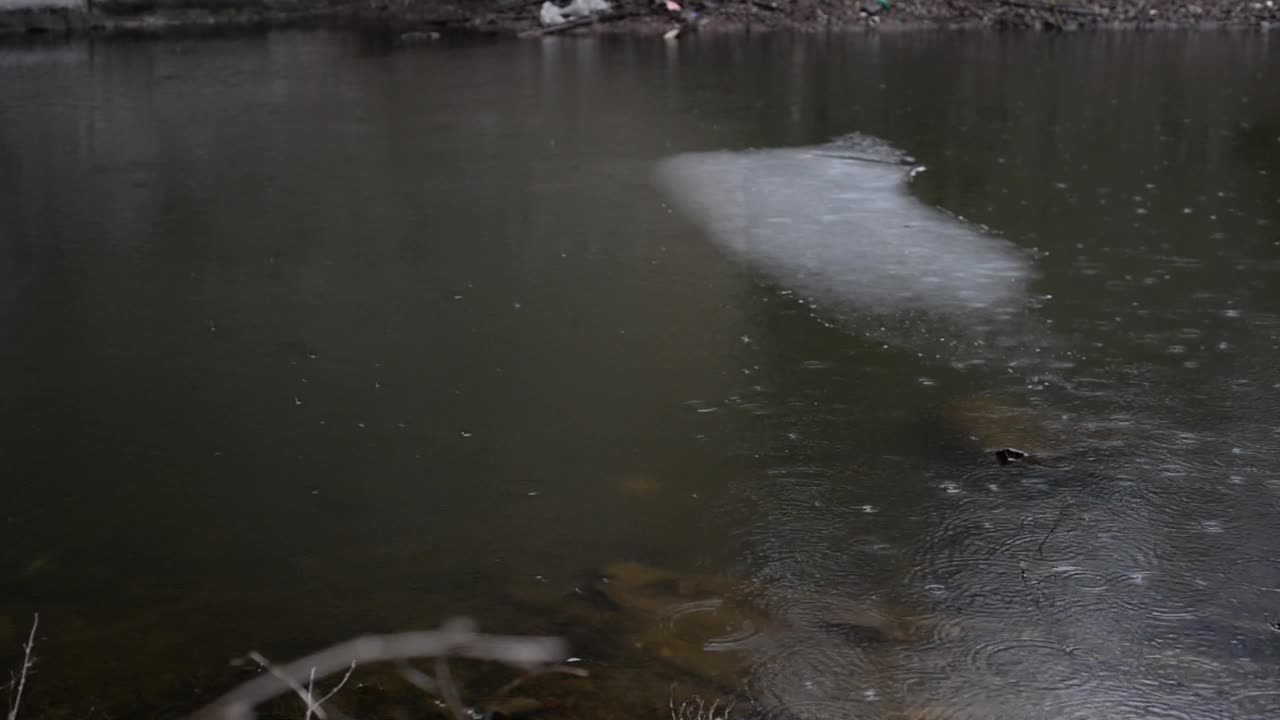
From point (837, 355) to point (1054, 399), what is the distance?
2.70ft

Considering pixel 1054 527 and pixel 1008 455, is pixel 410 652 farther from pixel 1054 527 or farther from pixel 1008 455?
pixel 1008 455

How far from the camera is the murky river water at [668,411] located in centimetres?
315

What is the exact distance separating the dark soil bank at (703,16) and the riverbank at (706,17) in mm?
12

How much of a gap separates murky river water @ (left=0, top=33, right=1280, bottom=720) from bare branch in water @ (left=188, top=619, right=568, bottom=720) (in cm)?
7

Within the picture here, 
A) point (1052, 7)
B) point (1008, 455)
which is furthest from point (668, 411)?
point (1052, 7)

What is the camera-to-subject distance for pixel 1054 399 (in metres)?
4.43

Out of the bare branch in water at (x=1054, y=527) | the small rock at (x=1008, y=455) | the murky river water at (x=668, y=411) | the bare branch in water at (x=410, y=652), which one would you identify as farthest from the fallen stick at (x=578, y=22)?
the bare branch in water at (x=410, y=652)

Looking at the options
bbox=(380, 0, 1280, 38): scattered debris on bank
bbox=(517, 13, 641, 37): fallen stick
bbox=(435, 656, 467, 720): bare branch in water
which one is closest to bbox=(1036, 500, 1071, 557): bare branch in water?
bbox=(435, 656, 467, 720): bare branch in water

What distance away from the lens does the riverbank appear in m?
14.4

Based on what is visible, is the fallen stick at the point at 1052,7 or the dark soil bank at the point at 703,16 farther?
the fallen stick at the point at 1052,7

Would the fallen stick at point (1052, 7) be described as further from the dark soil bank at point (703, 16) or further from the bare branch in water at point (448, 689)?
the bare branch in water at point (448, 689)

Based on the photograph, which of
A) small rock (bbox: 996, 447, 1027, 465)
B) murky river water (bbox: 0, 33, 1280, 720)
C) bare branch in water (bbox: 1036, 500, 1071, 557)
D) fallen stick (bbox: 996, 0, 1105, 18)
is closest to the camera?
murky river water (bbox: 0, 33, 1280, 720)

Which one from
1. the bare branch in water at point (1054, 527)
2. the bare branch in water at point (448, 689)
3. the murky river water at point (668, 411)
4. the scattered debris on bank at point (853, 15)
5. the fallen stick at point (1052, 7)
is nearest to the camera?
the bare branch in water at point (448, 689)

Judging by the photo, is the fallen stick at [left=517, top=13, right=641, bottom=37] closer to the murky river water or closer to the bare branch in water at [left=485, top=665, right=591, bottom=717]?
the murky river water
